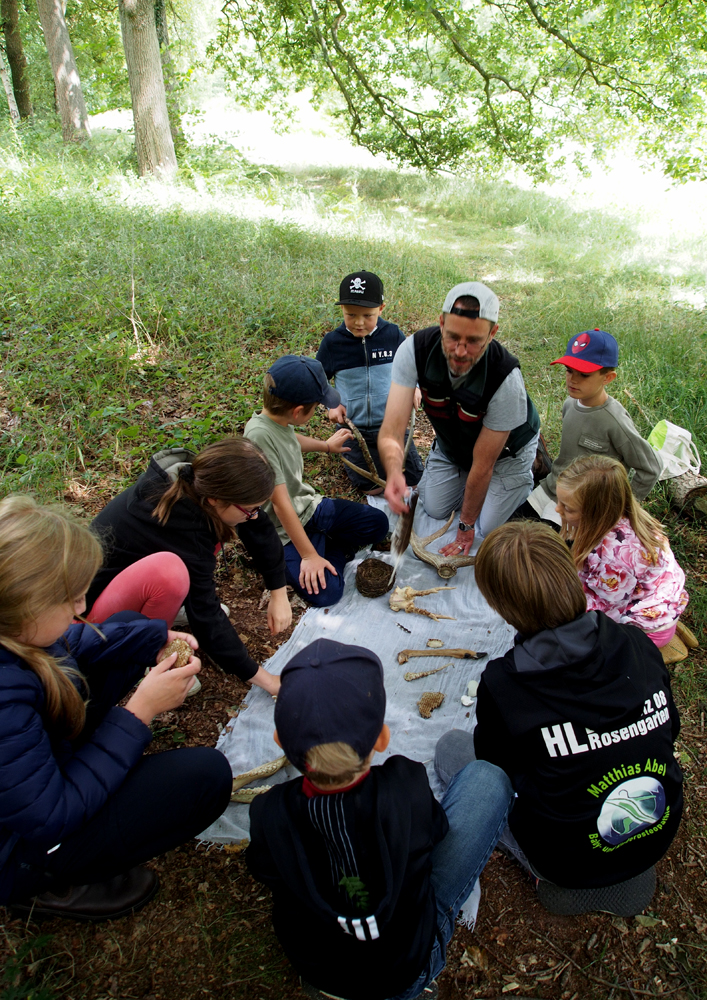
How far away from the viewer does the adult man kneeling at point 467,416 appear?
2.59 meters

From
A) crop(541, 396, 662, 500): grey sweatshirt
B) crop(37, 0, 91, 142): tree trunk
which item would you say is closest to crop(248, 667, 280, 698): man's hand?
crop(541, 396, 662, 500): grey sweatshirt

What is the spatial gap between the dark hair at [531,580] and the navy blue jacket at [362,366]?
90.7 inches

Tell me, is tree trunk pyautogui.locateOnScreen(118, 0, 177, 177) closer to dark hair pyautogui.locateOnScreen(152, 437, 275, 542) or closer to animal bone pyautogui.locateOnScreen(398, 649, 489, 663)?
dark hair pyautogui.locateOnScreen(152, 437, 275, 542)

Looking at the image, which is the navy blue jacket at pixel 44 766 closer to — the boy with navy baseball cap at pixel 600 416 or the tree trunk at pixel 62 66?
the boy with navy baseball cap at pixel 600 416

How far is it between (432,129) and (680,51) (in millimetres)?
3589

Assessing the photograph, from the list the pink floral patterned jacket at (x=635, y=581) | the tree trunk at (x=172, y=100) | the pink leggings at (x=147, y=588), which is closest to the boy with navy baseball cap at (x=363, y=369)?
the pink floral patterned jacket at (x=635, y=581)

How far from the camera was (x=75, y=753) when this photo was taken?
149 cm

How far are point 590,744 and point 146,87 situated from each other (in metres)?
9.94

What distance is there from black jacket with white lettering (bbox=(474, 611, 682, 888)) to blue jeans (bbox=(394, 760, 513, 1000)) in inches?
3.3

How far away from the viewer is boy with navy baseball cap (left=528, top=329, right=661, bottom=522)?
2750mm

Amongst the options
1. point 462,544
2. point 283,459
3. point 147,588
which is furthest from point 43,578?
point 462,544

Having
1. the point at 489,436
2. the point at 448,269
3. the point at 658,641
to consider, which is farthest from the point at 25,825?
the point at 448,269

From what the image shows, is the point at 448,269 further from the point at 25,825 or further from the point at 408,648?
the point at 25,825

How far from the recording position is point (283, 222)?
24.1 feet
